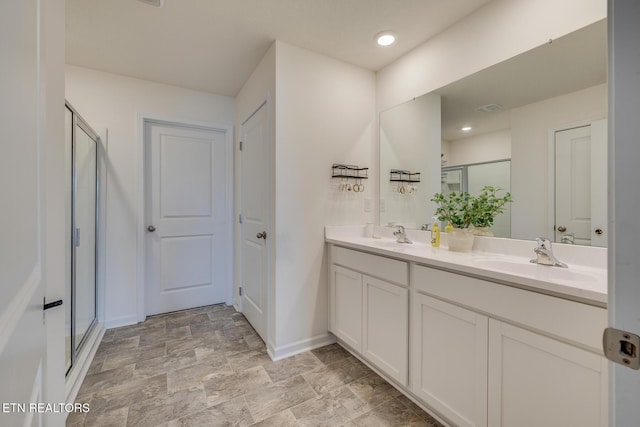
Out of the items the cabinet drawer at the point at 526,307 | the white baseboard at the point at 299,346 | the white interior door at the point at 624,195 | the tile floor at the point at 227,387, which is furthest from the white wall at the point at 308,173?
the white interior door at the point at 624,195

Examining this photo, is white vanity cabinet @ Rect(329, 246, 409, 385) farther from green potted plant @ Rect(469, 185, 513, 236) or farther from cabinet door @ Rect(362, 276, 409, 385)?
green potted plant @ Rect(469, 185, 513, 236)

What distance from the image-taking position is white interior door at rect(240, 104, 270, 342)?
7.39 feet

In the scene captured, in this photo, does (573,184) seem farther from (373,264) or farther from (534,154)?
(373,264)

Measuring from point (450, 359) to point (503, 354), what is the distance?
0.27m

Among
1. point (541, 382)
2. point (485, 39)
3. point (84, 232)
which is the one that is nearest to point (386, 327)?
point (541, 382)

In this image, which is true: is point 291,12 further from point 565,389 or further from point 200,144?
point 565,389

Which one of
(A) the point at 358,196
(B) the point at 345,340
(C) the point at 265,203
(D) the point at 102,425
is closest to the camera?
(D) the point at 102,425

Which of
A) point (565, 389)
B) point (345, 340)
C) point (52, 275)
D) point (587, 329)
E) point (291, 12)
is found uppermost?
point (291, 12)

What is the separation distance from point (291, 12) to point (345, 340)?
2.34 meters

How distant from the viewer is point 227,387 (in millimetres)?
1692

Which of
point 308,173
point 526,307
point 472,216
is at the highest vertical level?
point 308,173

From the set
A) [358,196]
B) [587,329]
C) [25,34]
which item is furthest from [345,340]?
[25,34]

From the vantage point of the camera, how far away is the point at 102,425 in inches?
55.0

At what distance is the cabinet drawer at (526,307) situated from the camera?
89 centimetres
